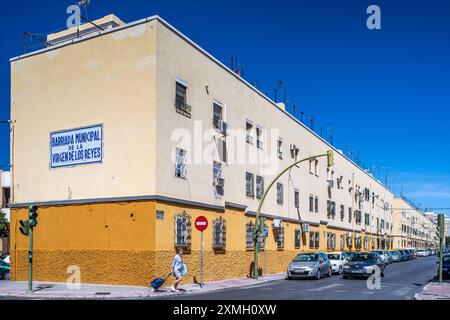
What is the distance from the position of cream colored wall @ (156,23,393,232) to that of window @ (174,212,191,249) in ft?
3.14

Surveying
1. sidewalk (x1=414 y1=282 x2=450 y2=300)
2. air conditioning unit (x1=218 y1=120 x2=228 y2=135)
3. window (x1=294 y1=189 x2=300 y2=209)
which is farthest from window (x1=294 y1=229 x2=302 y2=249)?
sidewalk (x1=414 y1=282 x2=450 y2=300)

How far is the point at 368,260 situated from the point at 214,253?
350 inches

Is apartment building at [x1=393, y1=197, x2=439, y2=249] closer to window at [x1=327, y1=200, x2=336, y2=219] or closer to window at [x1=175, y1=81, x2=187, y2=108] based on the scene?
window at [x1=327, y1=200, x2=336, y2=219]

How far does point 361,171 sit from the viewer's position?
65.9m

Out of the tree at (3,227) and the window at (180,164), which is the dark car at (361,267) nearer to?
the window at (180,164)

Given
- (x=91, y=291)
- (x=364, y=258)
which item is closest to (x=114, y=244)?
(x=91, y=291)

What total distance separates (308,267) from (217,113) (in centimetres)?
939

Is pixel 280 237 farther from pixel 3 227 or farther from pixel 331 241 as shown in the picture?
pixel 3 227

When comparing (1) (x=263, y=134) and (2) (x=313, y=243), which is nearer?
(1) (x=263, y=134)

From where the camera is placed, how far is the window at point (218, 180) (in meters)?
27.5

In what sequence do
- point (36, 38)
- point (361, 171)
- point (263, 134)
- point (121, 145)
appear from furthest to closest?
point (361, 171)
point (263, 134)
point (36, 38)
point (121, 145)

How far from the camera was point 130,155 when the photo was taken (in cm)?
2312

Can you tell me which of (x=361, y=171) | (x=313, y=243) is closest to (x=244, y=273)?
(x=313, y=243)

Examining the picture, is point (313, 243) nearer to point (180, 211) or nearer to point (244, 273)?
point (244, 273)
